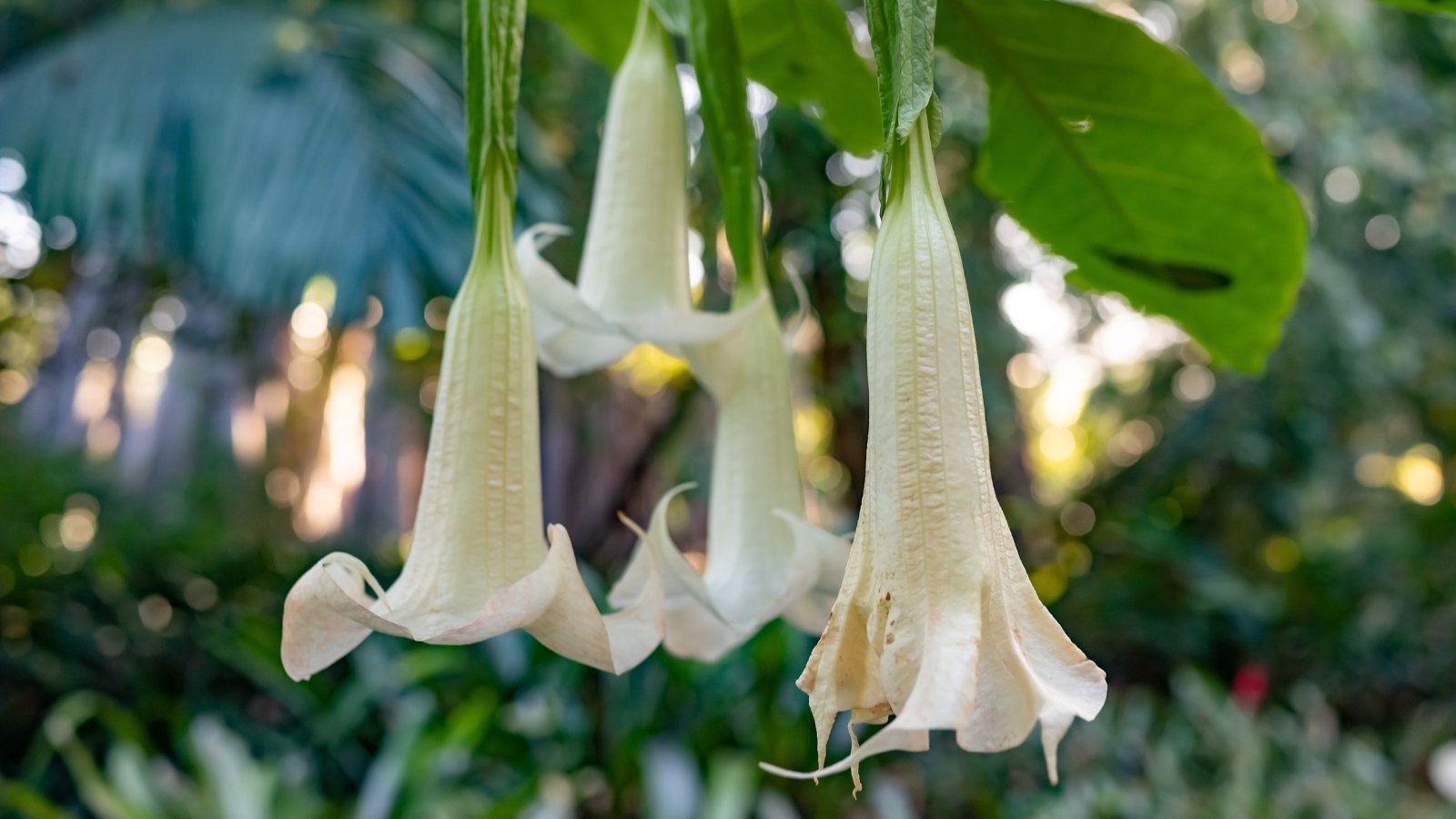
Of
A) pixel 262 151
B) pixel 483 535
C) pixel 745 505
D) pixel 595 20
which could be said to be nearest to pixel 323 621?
pixel 483 535

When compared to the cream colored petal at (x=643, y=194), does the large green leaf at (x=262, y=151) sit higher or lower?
lower

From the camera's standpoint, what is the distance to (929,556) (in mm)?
206

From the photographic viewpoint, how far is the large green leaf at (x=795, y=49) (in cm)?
38

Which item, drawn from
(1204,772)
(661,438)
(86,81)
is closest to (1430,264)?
(1204,772)

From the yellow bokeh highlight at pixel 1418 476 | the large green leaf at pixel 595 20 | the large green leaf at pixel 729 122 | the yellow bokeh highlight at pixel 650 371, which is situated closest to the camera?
the large green leaf at pixel 729 122

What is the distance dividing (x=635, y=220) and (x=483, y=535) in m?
0.14

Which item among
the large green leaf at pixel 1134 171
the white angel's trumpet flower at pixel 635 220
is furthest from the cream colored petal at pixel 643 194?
the large green leaf at pixel 1134 171

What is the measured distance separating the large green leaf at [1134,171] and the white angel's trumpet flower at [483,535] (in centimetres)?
19

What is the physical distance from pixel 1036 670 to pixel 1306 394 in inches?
99.1

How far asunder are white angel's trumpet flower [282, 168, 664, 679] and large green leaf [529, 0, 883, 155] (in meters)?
0.15

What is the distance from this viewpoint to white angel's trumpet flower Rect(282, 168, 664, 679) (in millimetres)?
235

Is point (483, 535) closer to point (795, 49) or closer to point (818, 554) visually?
point (818, 554)

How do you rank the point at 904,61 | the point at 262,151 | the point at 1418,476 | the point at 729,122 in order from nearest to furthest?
the point at 904,61, the point at 729,122, the point at 262,151, the point at 1418,476

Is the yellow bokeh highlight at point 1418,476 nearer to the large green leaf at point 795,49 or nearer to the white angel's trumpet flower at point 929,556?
the large green leaf at point 795,49
